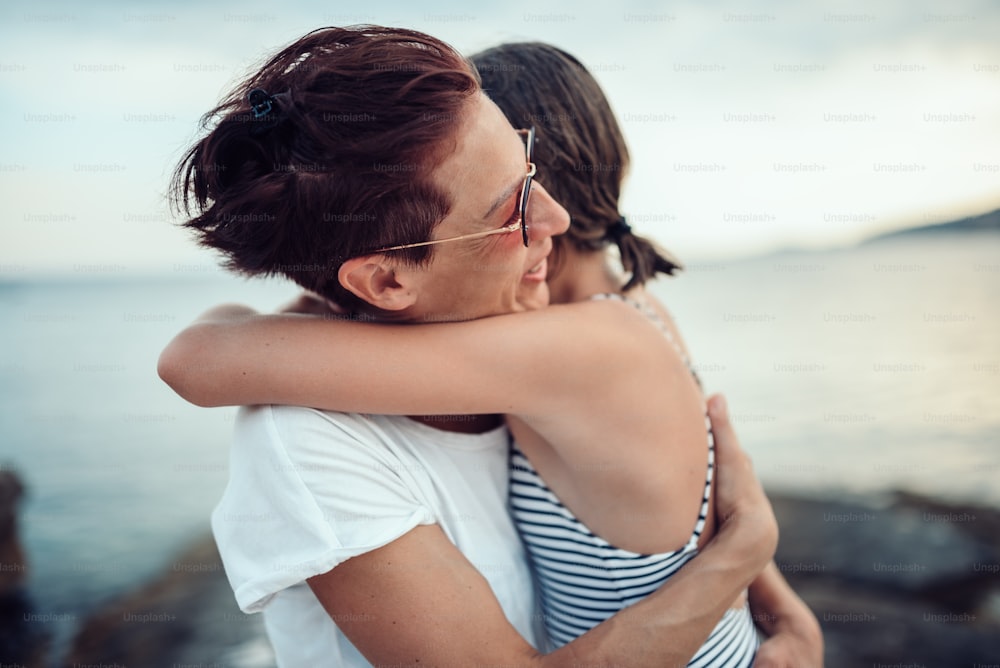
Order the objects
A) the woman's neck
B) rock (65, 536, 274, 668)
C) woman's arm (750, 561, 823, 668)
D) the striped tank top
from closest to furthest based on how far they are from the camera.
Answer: the striped tank top
woman's arm (750, 561, 823, 668)
the woman's neck
rock (65, 536, 274, 668)

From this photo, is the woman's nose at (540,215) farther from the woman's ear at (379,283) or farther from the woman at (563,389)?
the woman's ear at (379,283)

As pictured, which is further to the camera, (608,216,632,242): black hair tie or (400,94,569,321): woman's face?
(608,216,632,242): black hair tie

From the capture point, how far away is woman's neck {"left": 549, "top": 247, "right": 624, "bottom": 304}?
7.32 ft

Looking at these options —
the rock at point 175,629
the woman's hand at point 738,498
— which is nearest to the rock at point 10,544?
the rock at point 175,629

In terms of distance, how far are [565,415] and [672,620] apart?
0.52 metres

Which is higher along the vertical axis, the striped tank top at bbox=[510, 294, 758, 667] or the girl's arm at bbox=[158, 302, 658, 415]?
the girl's arm at bbox=[158, 302, 658, 415]

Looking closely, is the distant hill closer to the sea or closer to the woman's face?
the sea

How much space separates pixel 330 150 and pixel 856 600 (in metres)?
6.69

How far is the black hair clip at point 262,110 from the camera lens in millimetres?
1599

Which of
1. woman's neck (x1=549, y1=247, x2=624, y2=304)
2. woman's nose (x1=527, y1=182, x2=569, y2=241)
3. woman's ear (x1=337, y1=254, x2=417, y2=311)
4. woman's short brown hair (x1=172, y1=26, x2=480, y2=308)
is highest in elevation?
woman's short brown hair (x1=172, y1=26, x2=480, y2=308)

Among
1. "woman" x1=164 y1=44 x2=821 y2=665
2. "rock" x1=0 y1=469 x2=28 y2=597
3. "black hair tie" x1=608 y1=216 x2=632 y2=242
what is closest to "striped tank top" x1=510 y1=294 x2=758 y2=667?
"woman" x1=164 y1=44 x2=821 y2=665

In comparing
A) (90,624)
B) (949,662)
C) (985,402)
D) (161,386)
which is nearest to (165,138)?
(949,662)

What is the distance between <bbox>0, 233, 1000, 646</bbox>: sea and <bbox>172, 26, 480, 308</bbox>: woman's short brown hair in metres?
6.80

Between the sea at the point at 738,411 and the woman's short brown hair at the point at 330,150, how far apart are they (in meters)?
6.80
